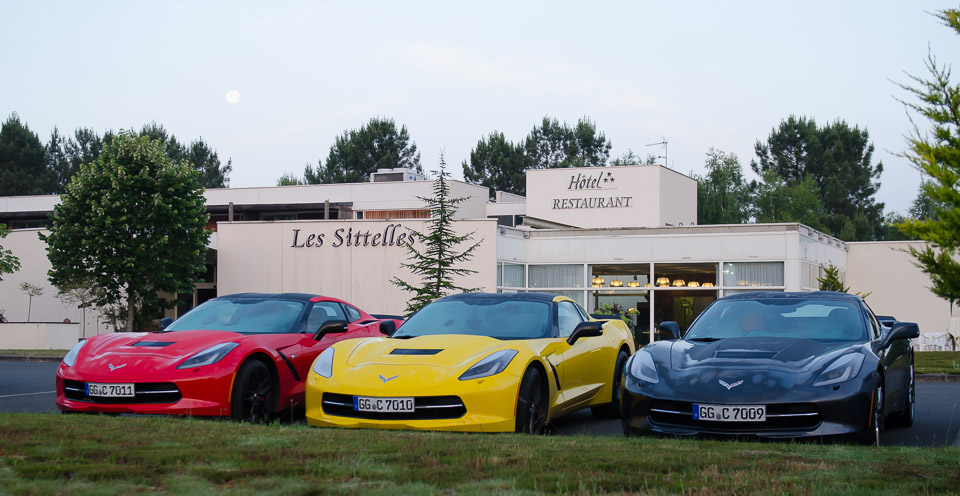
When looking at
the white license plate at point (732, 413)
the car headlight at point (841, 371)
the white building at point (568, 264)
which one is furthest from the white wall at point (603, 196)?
the white license plate at point (732, 413)

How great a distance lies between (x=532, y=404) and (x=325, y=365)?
1930 mm

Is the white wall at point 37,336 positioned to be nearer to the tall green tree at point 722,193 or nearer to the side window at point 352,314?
the side window at point 352,314

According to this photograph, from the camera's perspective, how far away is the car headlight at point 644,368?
807 cm

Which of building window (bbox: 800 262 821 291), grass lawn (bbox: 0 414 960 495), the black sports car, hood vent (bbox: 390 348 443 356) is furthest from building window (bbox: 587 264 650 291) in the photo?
grass lawn (bbox: 0 414 960 495)

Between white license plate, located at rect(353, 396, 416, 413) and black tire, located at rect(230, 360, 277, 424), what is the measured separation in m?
1.59

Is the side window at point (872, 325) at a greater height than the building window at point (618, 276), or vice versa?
the building window at point (618, 276)

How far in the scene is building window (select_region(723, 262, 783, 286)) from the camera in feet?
109

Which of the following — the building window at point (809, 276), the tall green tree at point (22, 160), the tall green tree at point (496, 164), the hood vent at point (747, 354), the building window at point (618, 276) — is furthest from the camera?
the tall green tree at point (496, 164)

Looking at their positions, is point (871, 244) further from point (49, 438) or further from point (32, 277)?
point (49, 438)

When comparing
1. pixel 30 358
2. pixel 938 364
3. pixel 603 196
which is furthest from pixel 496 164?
pixel 938 364

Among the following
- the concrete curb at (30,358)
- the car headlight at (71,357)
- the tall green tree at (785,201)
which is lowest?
the concrete curb at (30,358)

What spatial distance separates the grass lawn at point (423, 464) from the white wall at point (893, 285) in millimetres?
37651

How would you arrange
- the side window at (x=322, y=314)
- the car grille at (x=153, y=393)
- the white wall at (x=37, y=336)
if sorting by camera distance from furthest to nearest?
the white wall at (x=37, y=336) → the side window at (x=322, y=314) → the car grille at (x=153, y=393)

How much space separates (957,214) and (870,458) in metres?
1.74
